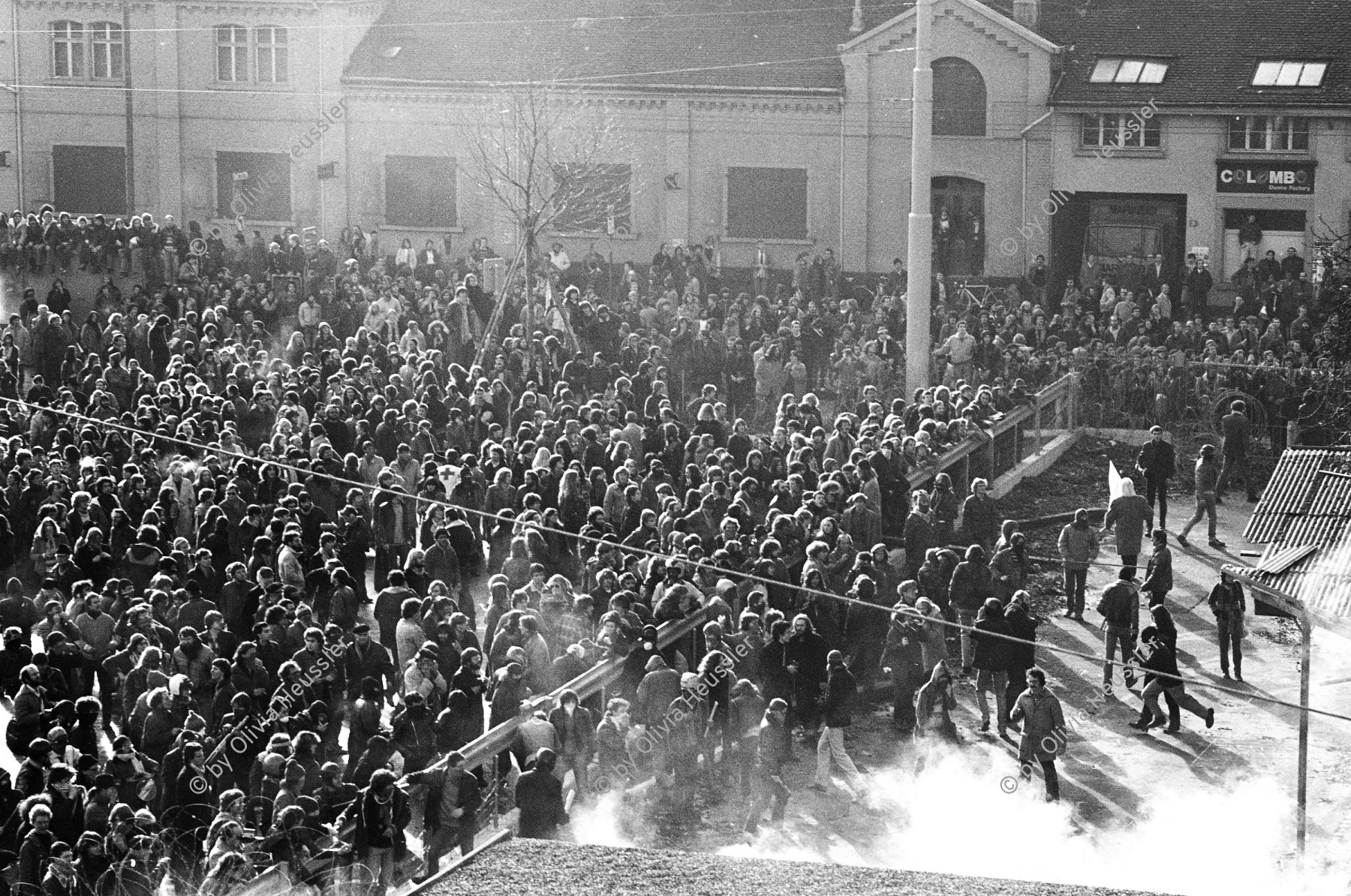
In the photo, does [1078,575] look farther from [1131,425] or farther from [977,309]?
[977,309]

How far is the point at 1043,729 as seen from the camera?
16750 mm

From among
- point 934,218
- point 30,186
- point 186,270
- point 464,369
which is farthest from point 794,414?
point 30,186

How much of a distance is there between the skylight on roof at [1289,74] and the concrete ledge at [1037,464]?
45.2ft

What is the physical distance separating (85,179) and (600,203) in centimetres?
1233

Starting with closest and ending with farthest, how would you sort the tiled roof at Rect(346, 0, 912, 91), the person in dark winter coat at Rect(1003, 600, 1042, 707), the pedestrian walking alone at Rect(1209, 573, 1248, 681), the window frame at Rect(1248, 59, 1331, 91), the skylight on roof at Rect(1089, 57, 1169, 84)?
the person in dark winter coat at Rect(1003, 600, 1042, 707) < the pedestrian walking alone at Rect(1209, 573, 1248, 681) < the window frame at Rect(1248, 59, 1331, 91) < the skylight on roof at Rect(1089, 57, 1169, 84) < the tiled roof at Rect(346, 0, 912, 91)

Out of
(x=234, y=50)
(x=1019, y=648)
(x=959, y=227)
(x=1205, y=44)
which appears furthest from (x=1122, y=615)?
(x=234, y=50)

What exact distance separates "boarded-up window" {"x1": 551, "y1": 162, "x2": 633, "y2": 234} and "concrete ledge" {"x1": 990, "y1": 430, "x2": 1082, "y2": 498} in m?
14.2

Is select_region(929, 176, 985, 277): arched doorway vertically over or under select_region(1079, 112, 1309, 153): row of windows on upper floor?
under

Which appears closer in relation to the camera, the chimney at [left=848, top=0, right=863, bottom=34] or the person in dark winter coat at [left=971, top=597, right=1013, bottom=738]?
the person in dark winter coat at [left=971, top=597, right=1013, bottom=738]

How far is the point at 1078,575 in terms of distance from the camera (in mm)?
21781

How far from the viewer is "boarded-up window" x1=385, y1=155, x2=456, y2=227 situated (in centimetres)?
4328

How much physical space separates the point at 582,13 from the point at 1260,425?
22.0 meters

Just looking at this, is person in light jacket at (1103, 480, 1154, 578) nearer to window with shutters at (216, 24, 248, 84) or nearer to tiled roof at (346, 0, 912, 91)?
tiled roof at (346, 0, 912, 91)

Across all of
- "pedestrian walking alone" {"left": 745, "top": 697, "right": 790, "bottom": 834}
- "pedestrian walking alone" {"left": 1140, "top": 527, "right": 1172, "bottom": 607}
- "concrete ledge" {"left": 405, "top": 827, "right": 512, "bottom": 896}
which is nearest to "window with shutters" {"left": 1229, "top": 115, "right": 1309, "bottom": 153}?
"pedestrian walking alone" {"left": 1140, "top": 527, "right": 1172, "bottom": 607}
